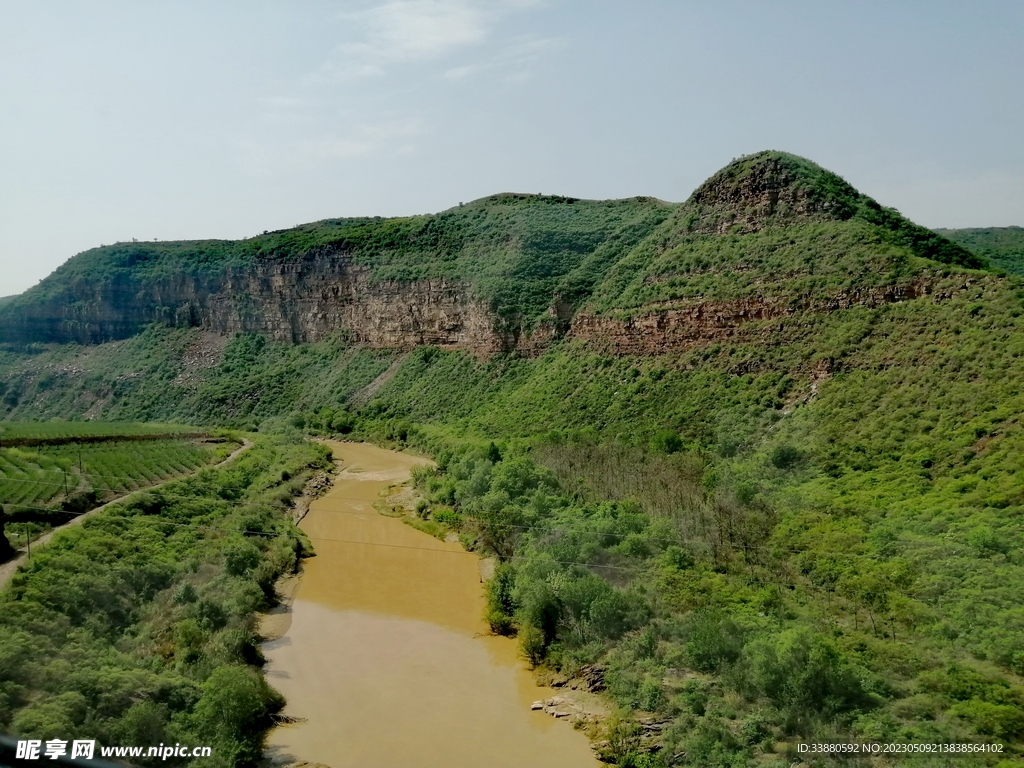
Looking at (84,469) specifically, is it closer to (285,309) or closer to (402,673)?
(402,673)

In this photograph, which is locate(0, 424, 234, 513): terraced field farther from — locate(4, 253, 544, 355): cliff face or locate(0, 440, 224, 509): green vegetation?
Result: locate(4, 253, 544, 355): cliff face

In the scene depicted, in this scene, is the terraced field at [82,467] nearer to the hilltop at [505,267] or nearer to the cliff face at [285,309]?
the hilltop at [505,267]

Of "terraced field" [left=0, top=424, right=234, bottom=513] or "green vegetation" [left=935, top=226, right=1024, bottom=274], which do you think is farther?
"green vegetation" [left=935, top=226, right=1024, bottom=274]

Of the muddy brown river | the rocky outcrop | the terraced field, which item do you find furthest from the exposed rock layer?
the terraced field

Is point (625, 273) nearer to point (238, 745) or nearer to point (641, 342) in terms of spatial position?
point (641, 342)

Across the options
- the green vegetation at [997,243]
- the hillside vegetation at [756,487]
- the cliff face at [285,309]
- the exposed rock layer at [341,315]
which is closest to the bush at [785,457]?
the hillside vegetation at [756,487]

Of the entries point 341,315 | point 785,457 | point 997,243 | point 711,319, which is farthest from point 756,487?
point 341,315
